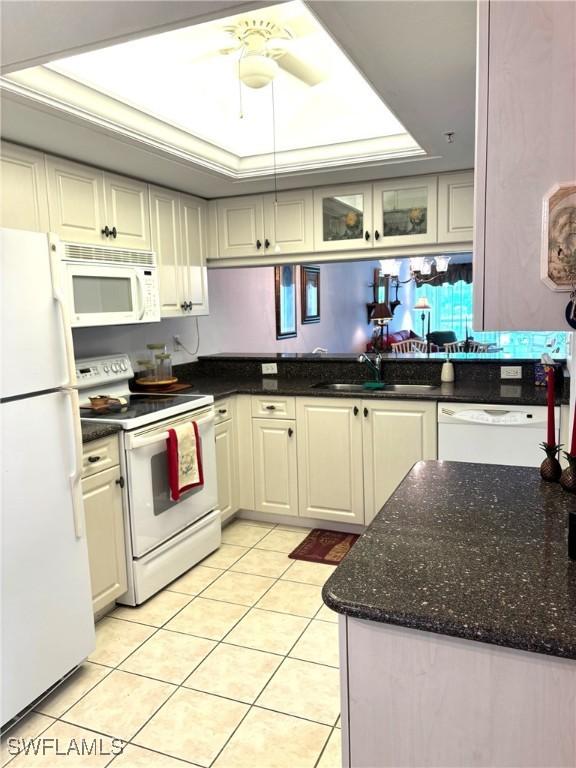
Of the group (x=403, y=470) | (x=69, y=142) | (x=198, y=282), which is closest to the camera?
(x=69, y=142)

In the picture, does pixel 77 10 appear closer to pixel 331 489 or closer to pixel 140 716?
pixel 140 716

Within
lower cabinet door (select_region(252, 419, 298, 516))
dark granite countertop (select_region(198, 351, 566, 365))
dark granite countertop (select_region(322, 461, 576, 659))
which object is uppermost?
dark granite countertop (select_region(198, 351, 566, 365))

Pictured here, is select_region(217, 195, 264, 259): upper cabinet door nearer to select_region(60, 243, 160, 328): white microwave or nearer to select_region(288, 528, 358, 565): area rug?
select_region(60, 243, 160, 328): white microwave

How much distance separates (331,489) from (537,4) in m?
2.85

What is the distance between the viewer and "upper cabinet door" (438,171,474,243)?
3.47 meters

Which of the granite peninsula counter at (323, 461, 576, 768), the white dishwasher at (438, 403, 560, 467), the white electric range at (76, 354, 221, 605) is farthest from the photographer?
the white dishwasher at (438, 403, 560, 467)

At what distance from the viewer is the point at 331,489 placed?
11.8ft

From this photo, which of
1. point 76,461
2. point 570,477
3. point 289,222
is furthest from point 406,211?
point 76,461

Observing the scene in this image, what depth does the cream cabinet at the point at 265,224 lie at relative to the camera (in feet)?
12.7

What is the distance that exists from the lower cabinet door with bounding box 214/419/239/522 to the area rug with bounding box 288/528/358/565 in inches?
21.4

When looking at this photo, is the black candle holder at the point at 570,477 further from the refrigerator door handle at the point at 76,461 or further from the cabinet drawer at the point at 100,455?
the cabinet drawer at the point at 100,455

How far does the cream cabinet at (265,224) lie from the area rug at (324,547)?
1909mm

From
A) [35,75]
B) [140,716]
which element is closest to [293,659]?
[140,716]

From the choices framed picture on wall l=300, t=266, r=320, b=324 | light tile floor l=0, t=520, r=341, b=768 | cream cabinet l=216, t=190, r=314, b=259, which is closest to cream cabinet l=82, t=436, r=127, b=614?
light tile floor l=0, t=520, r=341, b=768
